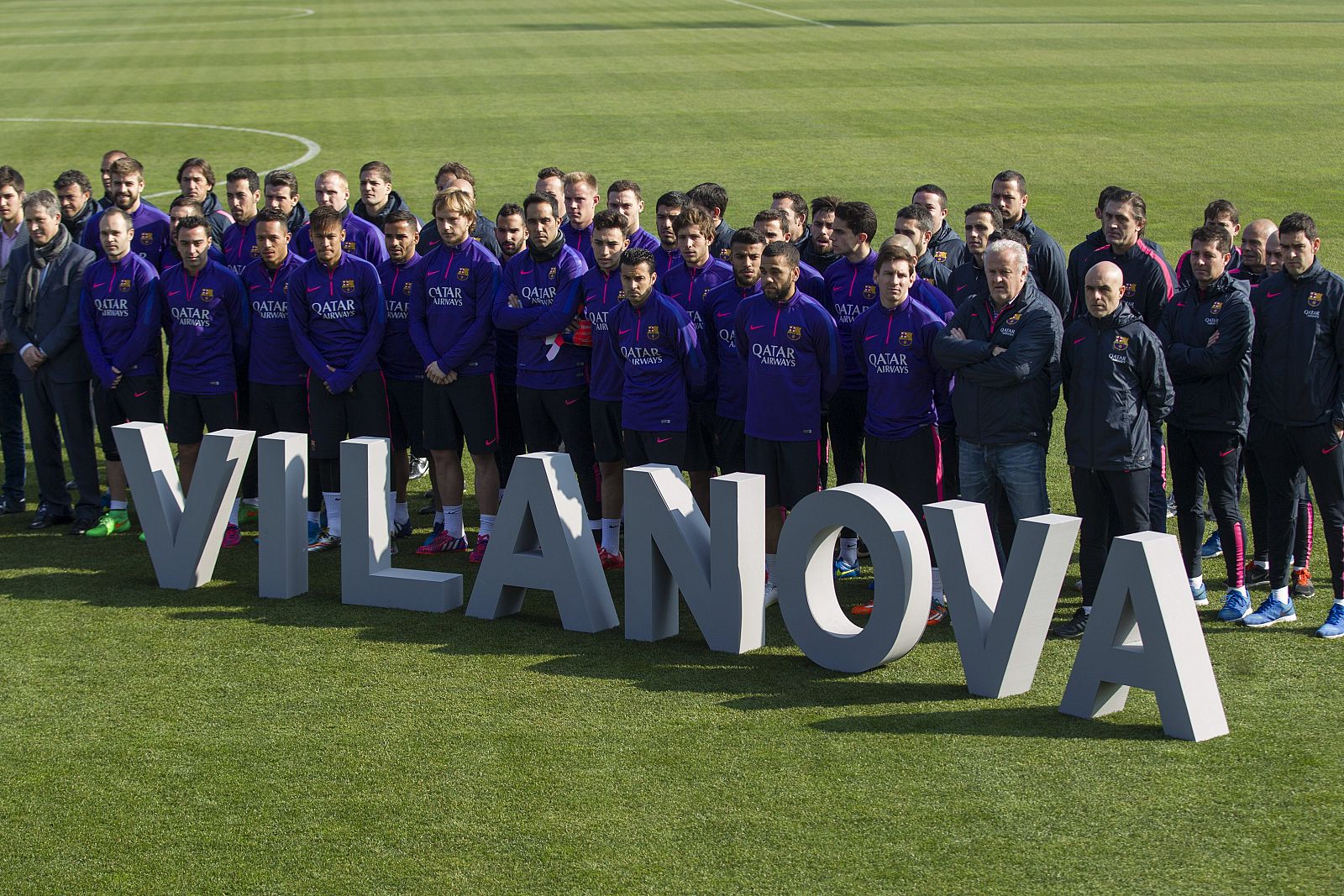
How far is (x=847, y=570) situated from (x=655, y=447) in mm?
1311

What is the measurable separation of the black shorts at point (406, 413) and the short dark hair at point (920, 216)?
10.2 ft

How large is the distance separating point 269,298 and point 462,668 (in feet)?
11.0

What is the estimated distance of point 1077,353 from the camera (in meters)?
7.42

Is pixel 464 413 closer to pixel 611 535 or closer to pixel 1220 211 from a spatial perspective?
pixel 611 535

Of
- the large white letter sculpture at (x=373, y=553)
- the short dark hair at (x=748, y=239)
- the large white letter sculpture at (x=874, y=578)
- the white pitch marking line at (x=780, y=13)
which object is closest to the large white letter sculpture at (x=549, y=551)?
the large white letter sculpture at (x=373, y=553)

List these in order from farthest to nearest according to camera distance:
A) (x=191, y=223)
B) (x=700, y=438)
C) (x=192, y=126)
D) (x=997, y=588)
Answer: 1. (x=192, y=126)
2. (x=191, y=223)
3. (x=700, y=438)
4. (x=997, y=588)

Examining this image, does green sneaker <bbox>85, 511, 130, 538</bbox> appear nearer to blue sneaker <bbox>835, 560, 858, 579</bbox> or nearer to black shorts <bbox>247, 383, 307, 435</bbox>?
black shorts <bbox>247, 383, 307, 435</bbox>

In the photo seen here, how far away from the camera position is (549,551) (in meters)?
7.73

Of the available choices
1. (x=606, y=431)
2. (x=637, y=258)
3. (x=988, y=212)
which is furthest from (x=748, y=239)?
(x=988, y=212)

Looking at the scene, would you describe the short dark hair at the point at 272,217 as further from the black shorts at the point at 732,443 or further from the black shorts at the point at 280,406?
the black shorts at the point at 732,443

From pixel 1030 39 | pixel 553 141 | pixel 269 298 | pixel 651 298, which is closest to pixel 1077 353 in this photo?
pixel 651 298

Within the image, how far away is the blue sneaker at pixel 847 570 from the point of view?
870 centimetres

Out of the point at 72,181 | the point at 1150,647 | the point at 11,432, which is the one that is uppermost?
the point at 72,181

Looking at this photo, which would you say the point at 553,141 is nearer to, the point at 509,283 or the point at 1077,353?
the point at 509,283
